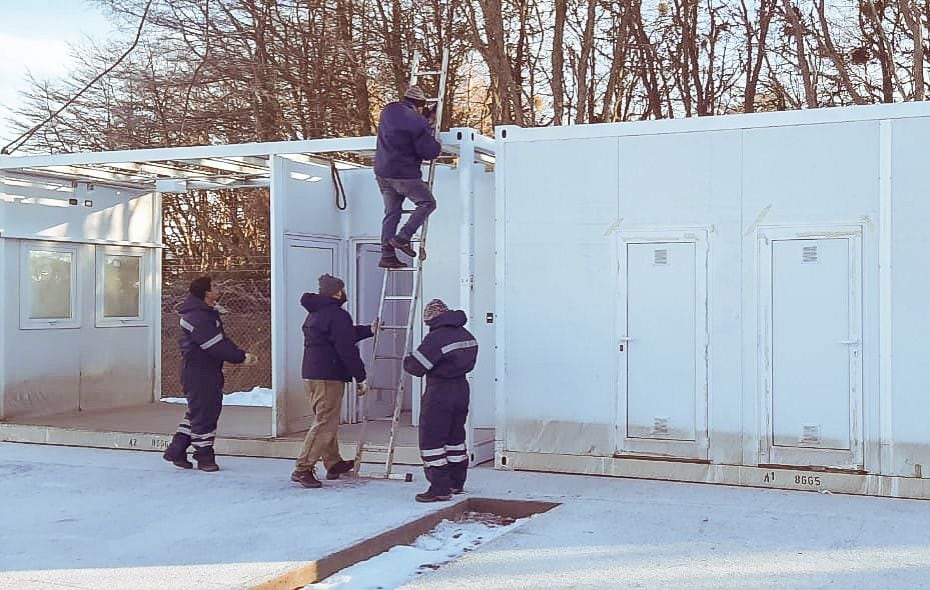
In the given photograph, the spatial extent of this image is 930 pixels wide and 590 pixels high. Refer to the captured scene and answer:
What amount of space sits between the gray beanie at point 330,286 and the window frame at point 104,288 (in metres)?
5.20

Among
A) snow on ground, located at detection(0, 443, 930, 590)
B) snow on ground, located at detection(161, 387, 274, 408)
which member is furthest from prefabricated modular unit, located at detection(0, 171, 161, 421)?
snow on ground, located at detection(0, 443, 930, 590)

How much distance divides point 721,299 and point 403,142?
9.47 ft

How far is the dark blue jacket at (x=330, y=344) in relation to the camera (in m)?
8.72

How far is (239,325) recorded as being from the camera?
692 inches

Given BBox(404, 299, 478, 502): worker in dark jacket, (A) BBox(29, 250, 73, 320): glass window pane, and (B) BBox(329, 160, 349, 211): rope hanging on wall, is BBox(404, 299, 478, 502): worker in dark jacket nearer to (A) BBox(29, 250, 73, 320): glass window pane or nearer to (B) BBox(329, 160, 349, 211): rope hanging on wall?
(B) BBox(329, 160, 349, 211): rope hanging on wall

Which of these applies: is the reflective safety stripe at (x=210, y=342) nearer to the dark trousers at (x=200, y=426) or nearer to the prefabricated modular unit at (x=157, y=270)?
the dark trousers at (x=200, y=426)

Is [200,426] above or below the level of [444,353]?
below

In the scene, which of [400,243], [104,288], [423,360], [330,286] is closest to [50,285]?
[104,288]

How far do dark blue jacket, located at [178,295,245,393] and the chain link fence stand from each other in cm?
724

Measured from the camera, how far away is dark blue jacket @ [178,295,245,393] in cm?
936

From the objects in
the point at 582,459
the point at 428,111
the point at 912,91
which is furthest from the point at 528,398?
the point at 912,91

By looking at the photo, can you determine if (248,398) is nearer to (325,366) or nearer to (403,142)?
(325,366)

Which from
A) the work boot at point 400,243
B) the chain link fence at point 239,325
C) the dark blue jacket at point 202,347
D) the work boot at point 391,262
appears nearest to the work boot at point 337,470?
the dark blue jacket at point 202,347

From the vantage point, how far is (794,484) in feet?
28.0
